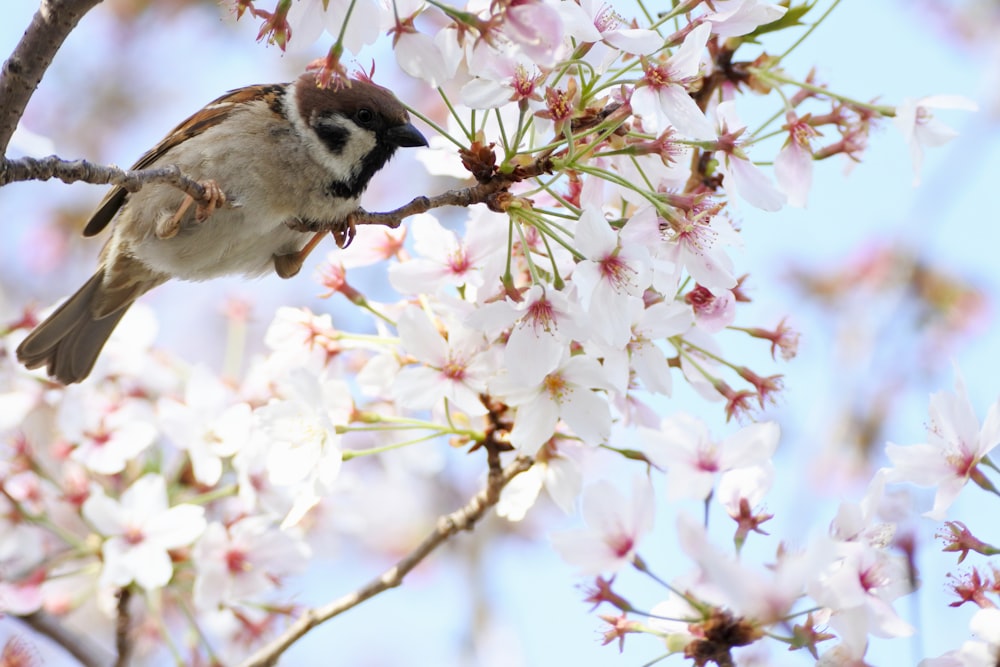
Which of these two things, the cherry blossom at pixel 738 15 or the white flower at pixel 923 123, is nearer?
the cherry blossom at pixel 738 15

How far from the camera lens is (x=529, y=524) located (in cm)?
673

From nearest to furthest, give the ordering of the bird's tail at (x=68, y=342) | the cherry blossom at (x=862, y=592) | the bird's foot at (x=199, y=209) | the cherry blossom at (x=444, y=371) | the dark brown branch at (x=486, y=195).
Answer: the cherry blossom at (x=862, y=592) < the dark brown branch at (x=486, y=195) < the cherry blossom at (x=444, y=371) < the bird's foot at (x=199, y=209) < the bird's tail at (x=68, y=342)

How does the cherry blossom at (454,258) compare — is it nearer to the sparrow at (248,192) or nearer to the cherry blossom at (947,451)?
the sparrow at (248,192)

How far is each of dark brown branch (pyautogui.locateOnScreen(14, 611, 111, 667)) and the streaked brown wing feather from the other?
122cm

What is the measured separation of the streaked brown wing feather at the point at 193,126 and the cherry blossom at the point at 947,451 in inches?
85.3

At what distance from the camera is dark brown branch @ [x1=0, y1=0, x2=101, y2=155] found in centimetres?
176

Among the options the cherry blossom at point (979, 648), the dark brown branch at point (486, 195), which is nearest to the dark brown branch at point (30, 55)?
the dark brown branch at point (486, 195)

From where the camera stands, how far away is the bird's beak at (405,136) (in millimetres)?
3133

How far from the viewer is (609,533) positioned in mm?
1996

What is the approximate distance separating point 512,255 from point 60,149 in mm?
5738

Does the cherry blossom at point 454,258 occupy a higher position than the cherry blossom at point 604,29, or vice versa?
the cherry blossom at point 604,29

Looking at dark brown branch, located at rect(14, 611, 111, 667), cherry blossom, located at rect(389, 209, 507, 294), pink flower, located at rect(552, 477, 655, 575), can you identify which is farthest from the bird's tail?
pink flower, located at rect(552, 477, 655, 575)

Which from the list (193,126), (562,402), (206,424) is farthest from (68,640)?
(562,402)

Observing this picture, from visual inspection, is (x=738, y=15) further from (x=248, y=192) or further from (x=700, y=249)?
(x=248, y=192)
